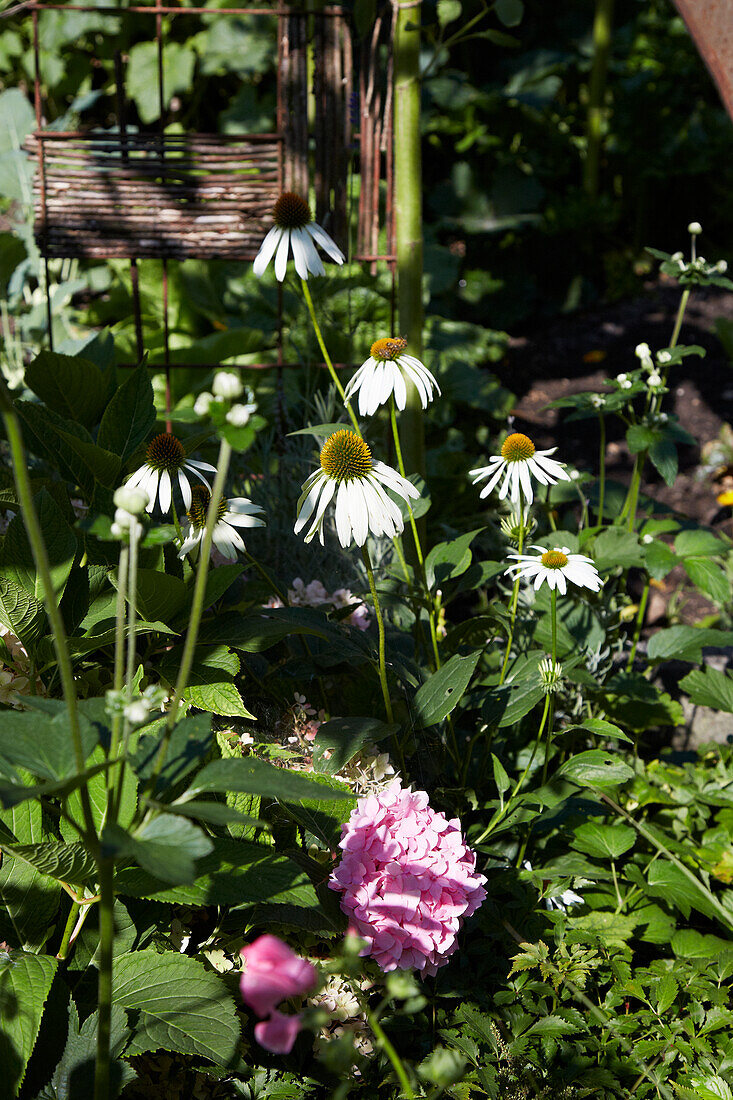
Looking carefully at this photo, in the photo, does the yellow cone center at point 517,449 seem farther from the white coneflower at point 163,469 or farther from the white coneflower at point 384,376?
the white coneflower at point 163,469

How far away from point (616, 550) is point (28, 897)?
1.17m

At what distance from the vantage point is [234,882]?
960mm

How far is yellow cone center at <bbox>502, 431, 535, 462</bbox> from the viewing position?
1.31 meters

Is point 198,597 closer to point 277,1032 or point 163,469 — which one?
point 277,1032

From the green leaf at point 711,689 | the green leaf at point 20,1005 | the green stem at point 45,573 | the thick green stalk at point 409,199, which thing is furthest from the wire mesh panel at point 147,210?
the green leaf at point 20,1005

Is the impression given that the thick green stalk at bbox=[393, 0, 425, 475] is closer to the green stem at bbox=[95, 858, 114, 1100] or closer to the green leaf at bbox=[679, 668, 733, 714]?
the green leaf at bbox=[679, 668, 733, 714]

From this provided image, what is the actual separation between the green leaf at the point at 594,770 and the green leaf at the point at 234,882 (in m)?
0.55

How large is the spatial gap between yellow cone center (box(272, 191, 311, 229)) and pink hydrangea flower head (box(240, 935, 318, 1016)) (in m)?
1.02

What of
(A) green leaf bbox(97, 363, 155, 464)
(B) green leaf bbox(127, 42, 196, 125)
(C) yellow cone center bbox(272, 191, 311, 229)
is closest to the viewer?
(C) yellow cone center bbox(272, 191, 311, 229)

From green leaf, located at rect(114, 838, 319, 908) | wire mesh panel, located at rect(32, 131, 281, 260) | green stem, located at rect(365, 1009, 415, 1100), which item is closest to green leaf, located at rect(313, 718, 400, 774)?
green leaf, located at rect(114, 838, 319, 908)

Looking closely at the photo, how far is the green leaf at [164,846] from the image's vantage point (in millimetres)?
664

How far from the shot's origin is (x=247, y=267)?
12.1ft

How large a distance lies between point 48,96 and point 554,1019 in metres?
4.95

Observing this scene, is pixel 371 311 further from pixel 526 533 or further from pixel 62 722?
pixel 62 722
